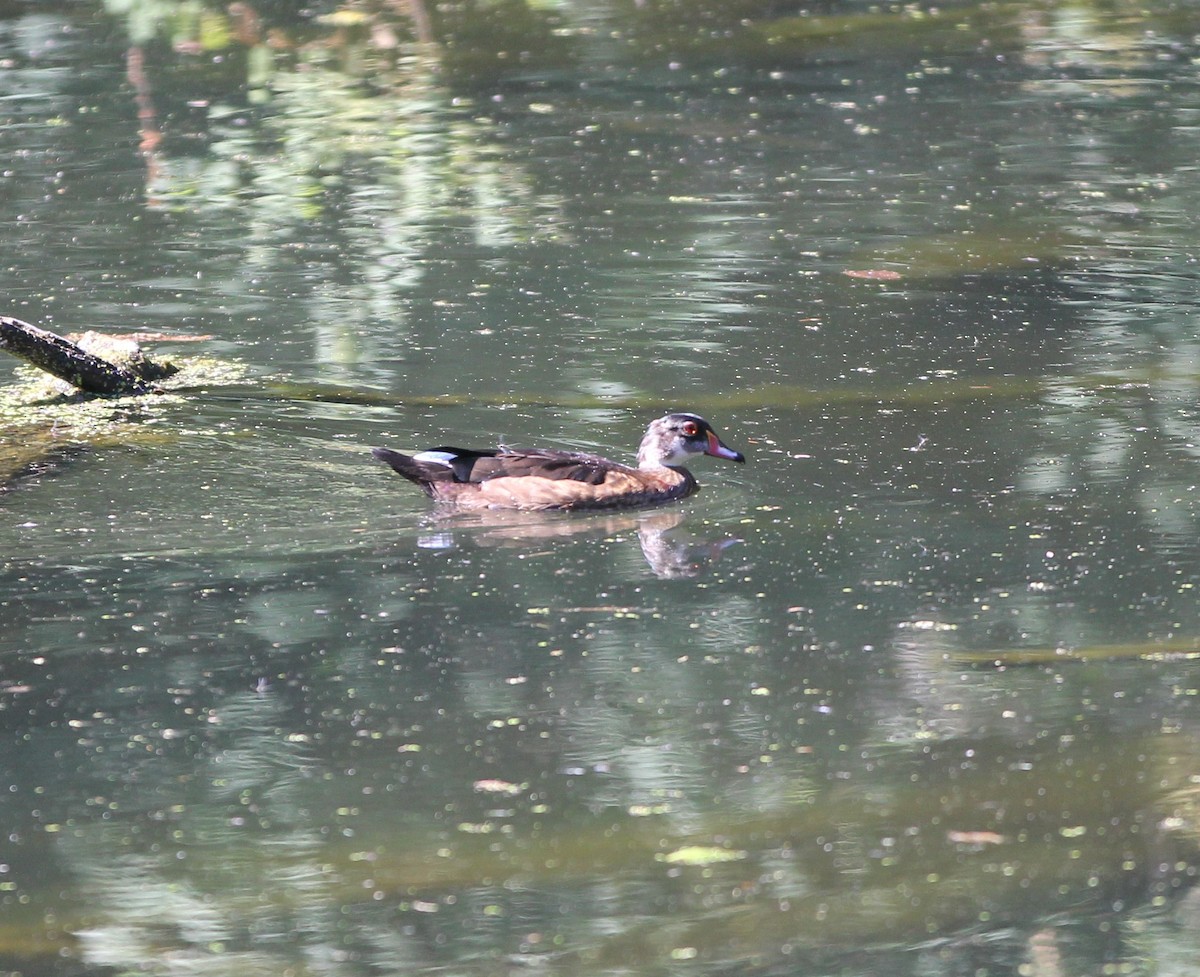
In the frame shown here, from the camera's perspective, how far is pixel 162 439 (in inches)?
384

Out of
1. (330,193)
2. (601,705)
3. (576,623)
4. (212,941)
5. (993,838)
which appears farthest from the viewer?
(330,193)

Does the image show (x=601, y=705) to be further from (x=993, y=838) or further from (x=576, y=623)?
(x=993, y=838)

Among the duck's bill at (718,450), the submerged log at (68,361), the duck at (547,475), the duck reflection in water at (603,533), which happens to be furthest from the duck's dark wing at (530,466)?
the submerged log at (68,361)

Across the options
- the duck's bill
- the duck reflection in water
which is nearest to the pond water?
the duck reflection in water

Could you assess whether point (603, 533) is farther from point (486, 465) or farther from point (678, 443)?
point (678, 443)

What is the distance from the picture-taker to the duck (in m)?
8.73

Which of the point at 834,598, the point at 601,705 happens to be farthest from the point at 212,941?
the point at 834,598

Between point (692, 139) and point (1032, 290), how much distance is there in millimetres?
5076

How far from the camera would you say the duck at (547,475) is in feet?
28.7

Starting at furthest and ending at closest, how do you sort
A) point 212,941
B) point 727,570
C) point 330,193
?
1. point 330,193
2. point 727,570
3. point 212,941

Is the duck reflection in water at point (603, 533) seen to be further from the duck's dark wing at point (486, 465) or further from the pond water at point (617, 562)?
the duck's dark wing at point (486, 465)

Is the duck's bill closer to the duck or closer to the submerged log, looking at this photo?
the duck

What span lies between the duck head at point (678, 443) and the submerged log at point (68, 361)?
295cm

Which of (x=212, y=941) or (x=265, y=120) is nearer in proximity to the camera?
(x=212, y=941)
